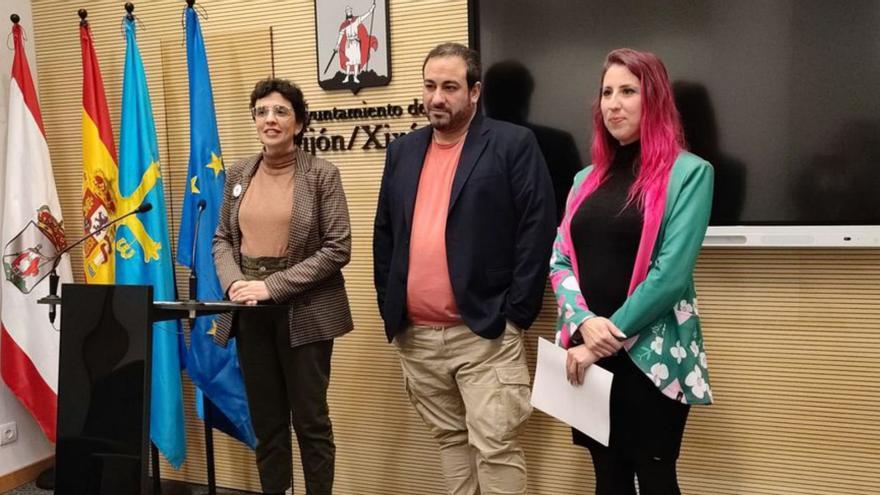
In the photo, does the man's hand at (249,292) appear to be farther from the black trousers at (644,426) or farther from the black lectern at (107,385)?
the black trousers at (644,426)

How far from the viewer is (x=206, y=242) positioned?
2.75 meters

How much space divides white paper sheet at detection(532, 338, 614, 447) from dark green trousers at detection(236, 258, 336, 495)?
2.51 ft

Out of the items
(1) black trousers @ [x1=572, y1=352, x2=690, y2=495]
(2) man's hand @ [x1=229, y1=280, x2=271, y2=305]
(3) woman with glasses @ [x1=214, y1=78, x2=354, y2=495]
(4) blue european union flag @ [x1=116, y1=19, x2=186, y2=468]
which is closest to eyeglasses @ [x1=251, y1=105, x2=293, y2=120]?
(3) woman with glasses @ [x1=214, y1=78, x2=354, y2=495]

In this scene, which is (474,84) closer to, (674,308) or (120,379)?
(674,308)

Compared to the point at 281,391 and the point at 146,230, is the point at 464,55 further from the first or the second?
the point at 146,230

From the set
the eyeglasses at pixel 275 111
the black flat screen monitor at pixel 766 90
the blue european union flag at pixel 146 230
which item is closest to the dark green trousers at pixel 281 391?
the eyeglasses at pixel 275 111

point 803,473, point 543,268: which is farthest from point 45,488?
point 803,473

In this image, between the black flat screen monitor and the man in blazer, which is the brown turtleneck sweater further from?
the black flat screen monitor

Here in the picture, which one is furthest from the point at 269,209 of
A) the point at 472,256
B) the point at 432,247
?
the point at 472,256

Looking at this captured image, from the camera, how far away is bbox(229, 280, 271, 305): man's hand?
7.09 ft

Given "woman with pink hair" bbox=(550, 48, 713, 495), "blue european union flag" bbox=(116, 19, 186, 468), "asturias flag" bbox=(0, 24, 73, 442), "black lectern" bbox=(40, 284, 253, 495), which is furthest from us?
"asturias flag" bbox=(0, 24, 73, 442)

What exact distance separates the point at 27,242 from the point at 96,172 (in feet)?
1.36

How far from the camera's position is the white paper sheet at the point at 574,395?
171cm

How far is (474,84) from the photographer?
6.99 ft
